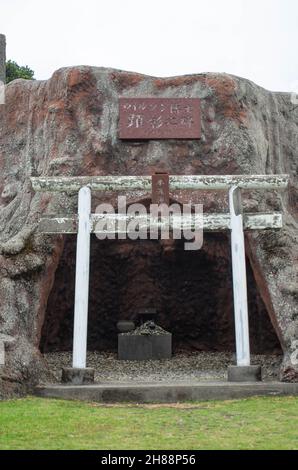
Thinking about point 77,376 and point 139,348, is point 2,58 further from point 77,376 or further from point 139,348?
point 77,376

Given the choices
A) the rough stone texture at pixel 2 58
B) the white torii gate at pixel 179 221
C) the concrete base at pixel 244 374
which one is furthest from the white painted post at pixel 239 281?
the rough stone texture at pixel 2 58

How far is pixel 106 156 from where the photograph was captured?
438 inches

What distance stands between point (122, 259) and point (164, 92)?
3.68 metres

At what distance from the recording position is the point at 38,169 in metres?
11.8

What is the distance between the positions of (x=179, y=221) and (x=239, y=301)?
1.45 metres

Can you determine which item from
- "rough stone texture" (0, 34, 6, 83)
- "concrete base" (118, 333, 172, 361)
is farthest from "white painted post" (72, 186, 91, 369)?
"rough stone texture" (0, 34, 6, 83)

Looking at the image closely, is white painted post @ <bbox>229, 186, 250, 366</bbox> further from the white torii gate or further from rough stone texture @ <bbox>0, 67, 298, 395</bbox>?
rough stone texture @ <bbox>0, 67, 298, 395</bbox>

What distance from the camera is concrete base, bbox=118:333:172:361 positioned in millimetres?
12969

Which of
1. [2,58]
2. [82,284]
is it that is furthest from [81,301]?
[2,58]

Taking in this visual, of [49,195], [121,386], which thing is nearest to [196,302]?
[49,195]

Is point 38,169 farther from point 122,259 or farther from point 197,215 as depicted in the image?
point 197,215

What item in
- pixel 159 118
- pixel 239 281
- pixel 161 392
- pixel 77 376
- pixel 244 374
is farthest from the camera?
pixel 159 118

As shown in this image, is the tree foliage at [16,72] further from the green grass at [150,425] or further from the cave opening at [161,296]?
the green grass at [150,425]

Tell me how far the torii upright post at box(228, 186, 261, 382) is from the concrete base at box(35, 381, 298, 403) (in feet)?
1.55
